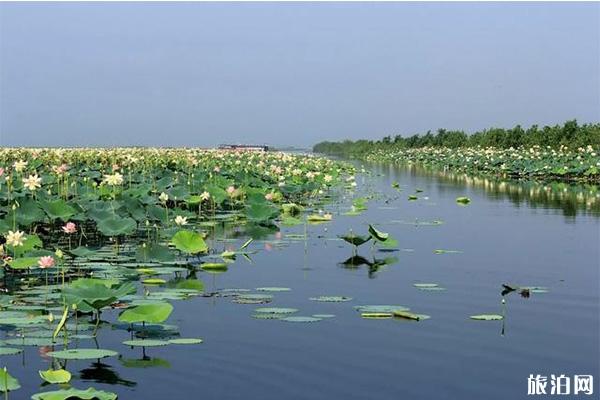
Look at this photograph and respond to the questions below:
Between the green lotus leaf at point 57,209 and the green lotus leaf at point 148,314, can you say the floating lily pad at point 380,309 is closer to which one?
the green lotus leaf at point 148,314

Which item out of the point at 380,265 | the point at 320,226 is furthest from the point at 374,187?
the point at 380,265

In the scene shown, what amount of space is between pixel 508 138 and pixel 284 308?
3627cm

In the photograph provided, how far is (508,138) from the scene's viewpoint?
40.3m

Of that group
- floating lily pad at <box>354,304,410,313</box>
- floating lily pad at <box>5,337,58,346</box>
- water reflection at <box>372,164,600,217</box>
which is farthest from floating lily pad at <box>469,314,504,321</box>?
water reflection at <box>372,164,600,217</box>

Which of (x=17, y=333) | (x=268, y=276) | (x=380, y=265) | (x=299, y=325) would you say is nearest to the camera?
(x=17, y=333)

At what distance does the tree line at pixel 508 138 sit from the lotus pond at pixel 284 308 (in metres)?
22.1

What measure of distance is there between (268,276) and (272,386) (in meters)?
2.88

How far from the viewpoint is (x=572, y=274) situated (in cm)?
713

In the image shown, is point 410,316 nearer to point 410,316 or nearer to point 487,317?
point 410,316

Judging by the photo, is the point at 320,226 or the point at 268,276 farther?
the point at 320,226

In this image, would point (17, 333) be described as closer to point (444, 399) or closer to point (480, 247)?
point (444, 399)

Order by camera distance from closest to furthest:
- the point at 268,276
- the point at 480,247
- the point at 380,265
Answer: the point at 268,276, the point at 380,265, the point at 480,247

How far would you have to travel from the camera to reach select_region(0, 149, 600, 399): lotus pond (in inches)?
159

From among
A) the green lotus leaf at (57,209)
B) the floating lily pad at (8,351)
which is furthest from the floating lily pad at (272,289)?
the green lotus leaf at (57,209)
